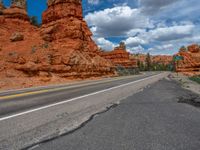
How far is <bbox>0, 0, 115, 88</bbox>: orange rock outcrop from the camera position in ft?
87.4

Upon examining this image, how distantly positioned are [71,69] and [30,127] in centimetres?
2691

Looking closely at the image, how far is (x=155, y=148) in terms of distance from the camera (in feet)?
12.0

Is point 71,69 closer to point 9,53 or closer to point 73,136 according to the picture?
point 9,53

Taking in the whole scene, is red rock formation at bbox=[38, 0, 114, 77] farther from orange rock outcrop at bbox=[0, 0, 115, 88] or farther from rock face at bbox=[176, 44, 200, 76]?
rock face at bbox=[176, 44, 200, 76]

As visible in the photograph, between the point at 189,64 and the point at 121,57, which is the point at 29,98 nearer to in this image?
the point at 189,64

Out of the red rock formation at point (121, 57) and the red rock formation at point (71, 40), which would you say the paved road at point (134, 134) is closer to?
the red rock formation at point (71, 40)

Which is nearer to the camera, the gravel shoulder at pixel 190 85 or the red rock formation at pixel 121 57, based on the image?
the gravel shoulder at pixel 190 85

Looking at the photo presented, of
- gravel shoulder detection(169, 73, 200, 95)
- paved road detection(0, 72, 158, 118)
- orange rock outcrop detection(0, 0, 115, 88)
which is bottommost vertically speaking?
gravel shoulder detection(169, 73, 200, 95)

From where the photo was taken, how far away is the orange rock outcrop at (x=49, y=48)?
26641 millimetres

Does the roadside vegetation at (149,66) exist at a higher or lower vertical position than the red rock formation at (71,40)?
lower

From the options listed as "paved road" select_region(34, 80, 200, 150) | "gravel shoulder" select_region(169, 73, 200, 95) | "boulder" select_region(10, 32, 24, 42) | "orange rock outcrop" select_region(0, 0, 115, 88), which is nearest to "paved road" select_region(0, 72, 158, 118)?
"paved road" select_region(34, 80, 200, 150)

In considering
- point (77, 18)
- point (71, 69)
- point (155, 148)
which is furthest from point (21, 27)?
point (155, 148)

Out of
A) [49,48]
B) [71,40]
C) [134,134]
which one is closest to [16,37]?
[49,48]

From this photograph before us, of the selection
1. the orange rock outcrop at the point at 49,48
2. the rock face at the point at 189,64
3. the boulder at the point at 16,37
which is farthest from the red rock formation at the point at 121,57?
the boulder at the point at 16,37
